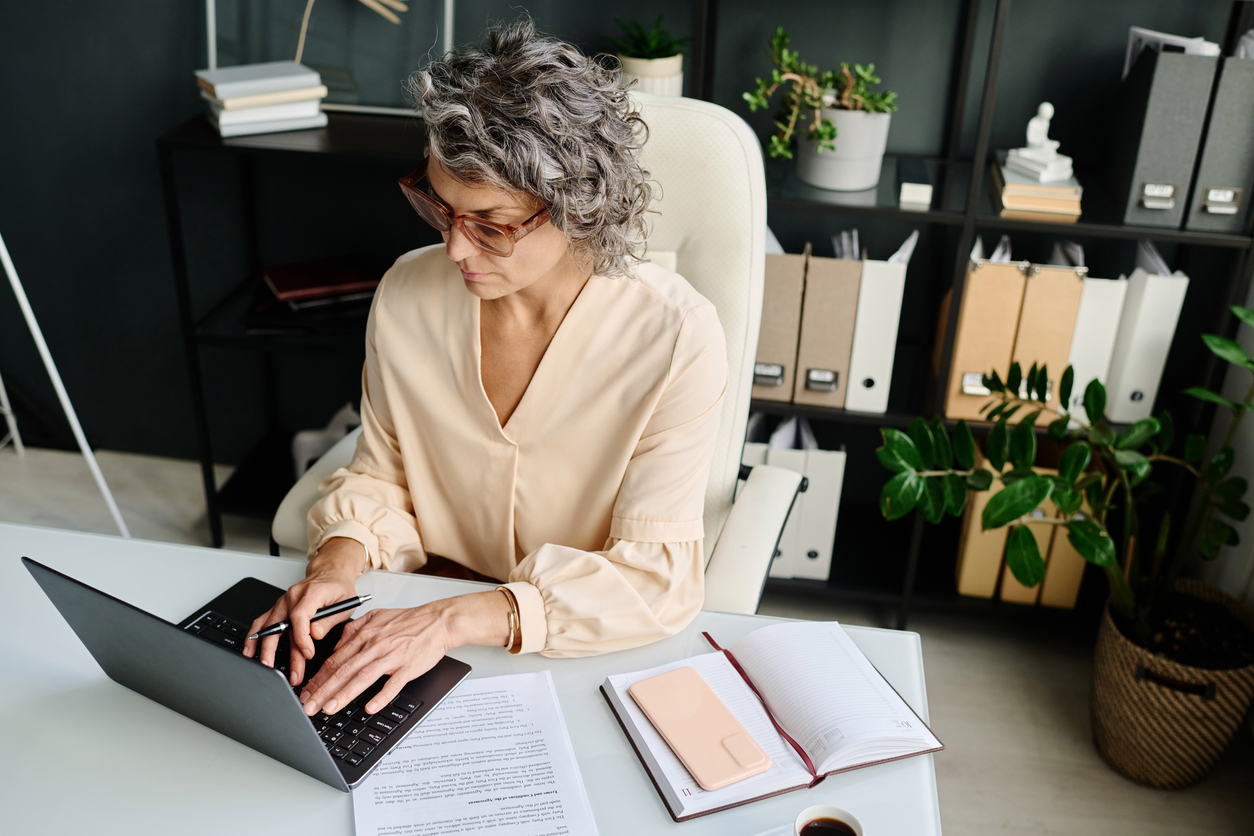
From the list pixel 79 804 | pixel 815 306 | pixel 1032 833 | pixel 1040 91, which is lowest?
pixel 1032 833

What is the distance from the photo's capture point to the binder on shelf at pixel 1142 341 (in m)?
1.84

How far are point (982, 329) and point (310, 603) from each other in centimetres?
136

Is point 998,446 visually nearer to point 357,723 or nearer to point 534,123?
point 534,123

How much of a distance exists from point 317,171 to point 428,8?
0.48 metres

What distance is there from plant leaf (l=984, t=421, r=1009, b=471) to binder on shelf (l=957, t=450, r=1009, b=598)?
1.19 feet

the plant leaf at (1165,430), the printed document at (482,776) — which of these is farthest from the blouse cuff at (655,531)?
the plant leaf at (1165,430)

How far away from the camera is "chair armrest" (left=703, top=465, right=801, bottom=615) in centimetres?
126

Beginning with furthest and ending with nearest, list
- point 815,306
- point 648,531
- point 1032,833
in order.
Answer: point 815,306, point 1032,833, point 648,531

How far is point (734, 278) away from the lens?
4.64ft

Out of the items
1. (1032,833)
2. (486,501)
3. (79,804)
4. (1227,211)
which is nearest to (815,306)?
(1227,211)

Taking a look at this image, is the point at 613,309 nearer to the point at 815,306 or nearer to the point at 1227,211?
the point at 815,306

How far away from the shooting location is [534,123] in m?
1.07

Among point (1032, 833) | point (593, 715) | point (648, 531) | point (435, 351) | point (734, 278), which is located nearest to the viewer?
point (593, 715)

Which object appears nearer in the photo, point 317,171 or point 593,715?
point 593,715
